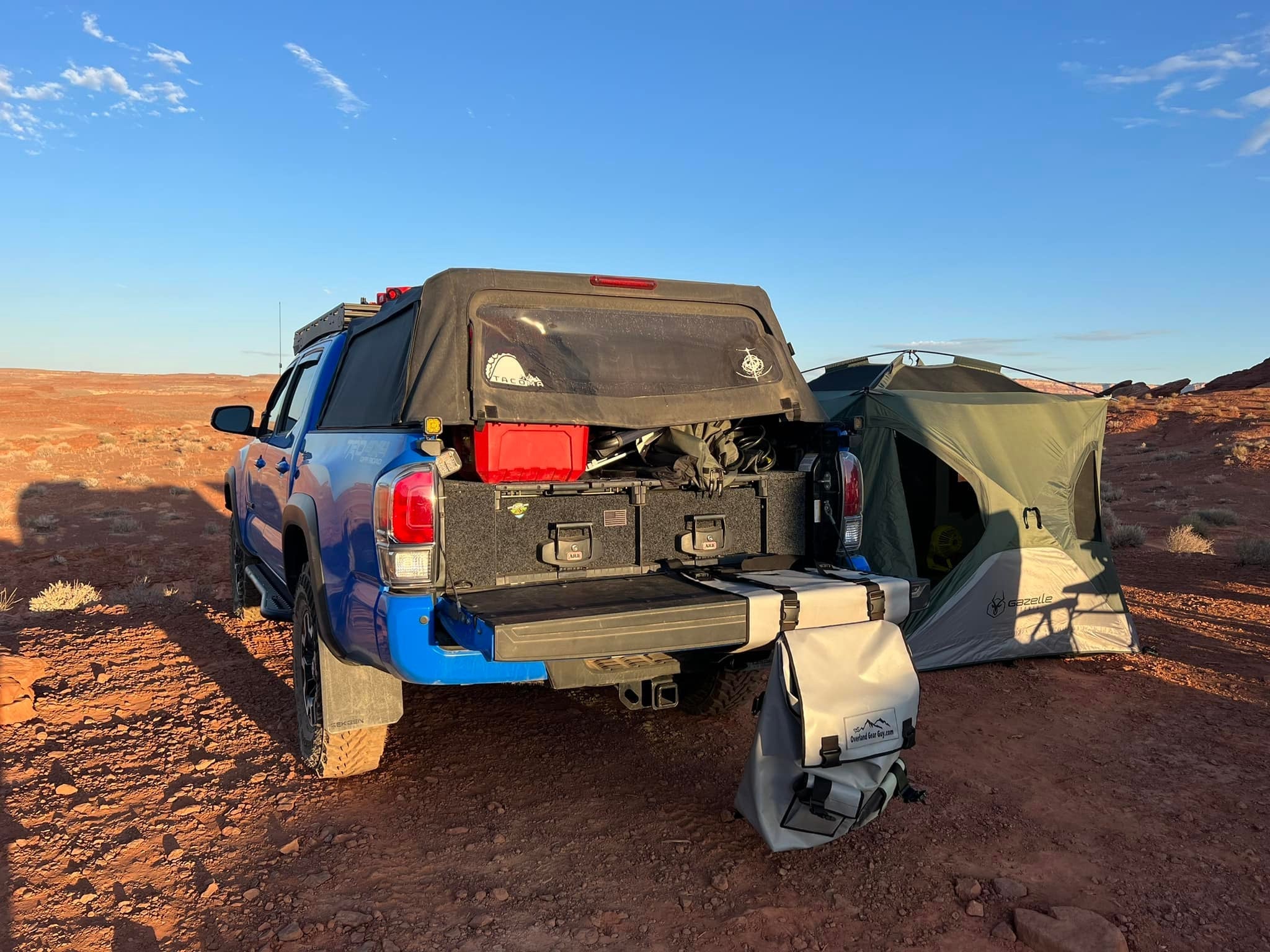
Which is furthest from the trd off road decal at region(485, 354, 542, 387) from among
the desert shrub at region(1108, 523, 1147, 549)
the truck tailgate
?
the desert shrub at region(1108, 523, 1147, 549)

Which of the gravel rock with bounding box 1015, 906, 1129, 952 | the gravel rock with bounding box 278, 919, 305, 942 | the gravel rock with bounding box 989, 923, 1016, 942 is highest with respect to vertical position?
the gravel rock with bounding box 278, 919, 305, 942

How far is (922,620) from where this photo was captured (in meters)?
6.32

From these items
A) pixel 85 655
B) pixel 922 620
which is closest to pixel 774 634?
pixel 922 620

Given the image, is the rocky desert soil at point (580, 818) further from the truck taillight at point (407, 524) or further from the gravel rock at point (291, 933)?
the truck taillight at point (407, 524)

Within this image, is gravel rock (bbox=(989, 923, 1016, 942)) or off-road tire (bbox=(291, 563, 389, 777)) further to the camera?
off-road tire (bbox=(291, 563, 389, 777))

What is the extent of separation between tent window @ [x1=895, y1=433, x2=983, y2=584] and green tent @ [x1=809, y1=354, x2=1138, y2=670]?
137cm

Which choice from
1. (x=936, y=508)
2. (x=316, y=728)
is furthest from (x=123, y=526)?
(x=936, y=508)

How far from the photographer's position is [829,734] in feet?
10.7

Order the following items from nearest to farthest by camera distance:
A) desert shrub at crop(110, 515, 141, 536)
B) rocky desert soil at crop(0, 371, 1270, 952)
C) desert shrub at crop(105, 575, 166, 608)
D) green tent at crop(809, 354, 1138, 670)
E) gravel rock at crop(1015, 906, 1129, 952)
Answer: gravel rock at crop(1015, 906, 1129, 952), rocky desert soil at crop(0, 371, 1270, 952), green tent at crop(809, 354, 1138, 670), desert shrub at crop(105, 575, 166, 608), desert shrub at crop(110, 515, 141, 536)

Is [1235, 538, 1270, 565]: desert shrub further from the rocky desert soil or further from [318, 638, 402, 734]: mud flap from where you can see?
[318, 638, 402, 734]: mud flap

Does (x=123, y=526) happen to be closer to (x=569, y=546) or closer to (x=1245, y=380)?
(x=569, y=546)

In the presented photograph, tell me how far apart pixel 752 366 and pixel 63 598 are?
7.13 meters

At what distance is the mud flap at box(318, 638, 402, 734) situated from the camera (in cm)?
391

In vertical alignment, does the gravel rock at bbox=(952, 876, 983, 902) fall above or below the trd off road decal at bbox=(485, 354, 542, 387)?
below
